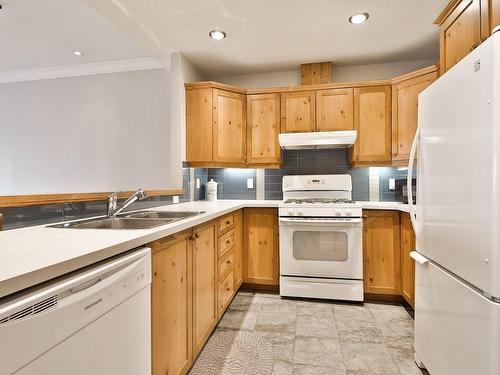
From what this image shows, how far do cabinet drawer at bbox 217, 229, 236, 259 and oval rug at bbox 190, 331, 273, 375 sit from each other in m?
0.59

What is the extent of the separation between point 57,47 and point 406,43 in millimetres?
3730

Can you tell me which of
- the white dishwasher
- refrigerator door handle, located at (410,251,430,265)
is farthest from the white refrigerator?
the white dishwasher

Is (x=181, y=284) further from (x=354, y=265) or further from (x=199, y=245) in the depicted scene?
(x=354, y=265)

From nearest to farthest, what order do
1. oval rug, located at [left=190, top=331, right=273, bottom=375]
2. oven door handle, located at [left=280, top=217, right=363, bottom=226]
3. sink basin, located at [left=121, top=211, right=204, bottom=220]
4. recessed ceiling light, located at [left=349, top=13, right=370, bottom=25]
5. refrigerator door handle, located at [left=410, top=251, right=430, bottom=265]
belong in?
refrigerator door handle, located at [left=410, top=251, right=430, bottom=265] < oval rug, located at [left=190, top=331, right=273, bottom=375] < sink basin, located at [left=121, top=211, right=204, bottom=220] < recessed ceiling light, located at [left=349, top=13, right=370, bottom=25] < oven door handle, located at [left=280, top=217, right=363, bottom=226]

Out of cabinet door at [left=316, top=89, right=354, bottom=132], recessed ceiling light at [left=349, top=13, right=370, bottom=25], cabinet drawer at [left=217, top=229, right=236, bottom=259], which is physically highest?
recessed ceiling light at [left=349, top=13, right=370, bottom=25]

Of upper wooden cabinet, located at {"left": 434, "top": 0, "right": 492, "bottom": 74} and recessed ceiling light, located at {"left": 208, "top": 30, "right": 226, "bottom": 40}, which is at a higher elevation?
recessed ceiling light, located at {"left": 208, "top": 30, "right": 226, "bottom": 40}

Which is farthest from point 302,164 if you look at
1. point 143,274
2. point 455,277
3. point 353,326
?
point 143,274

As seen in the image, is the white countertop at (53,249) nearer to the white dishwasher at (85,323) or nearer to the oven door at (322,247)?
the white dishwasher at (85,323)

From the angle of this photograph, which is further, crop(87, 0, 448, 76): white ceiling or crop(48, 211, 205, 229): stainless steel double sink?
crop(87, 0, 448, 76): white ceiling

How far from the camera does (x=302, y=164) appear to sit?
3.26 meters

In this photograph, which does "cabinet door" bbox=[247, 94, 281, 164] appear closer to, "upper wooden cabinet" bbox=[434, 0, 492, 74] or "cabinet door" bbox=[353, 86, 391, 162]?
"cabinet door" bbox=[353, 86, 391, 162]

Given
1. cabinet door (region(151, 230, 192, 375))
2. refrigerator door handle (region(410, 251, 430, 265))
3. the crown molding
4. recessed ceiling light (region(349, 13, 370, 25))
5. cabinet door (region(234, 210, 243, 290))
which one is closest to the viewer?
cabinet door (region(151, 230, 192, 375))

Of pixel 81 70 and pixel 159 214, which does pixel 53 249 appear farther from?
pixel 81 70

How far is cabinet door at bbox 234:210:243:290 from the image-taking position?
266 centimetres
